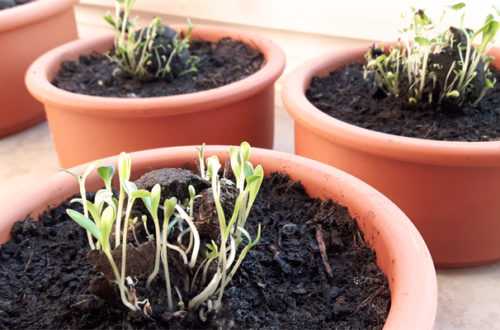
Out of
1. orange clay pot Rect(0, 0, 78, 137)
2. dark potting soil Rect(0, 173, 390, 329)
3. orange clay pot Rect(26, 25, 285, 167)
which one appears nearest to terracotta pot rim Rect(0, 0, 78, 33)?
orange clay pot Rect(0, 0, 78, 137)

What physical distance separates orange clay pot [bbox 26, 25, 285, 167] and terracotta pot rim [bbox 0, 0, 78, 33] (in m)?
0.44

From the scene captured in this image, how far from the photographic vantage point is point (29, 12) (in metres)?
2.13

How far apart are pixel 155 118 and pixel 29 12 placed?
965 mm

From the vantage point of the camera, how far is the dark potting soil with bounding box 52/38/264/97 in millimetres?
1783

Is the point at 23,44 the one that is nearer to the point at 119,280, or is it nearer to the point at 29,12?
the point at 29,12

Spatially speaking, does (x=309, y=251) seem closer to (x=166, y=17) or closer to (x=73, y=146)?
(x=73, y=146)

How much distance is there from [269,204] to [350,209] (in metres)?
0.17

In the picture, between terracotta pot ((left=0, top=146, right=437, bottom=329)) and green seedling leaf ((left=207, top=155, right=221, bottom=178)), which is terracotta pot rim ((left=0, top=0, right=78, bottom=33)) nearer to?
terracotta pot ((left=0, top=146, right=437, bottom=329))

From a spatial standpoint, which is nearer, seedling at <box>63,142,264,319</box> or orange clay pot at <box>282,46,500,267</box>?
seedling at <box>63,142,264,319</box>

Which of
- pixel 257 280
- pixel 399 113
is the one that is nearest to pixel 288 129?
pixel 399 113

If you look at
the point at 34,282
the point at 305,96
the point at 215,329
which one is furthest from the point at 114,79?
the point at 215,329

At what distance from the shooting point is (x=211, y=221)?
875 millimetres

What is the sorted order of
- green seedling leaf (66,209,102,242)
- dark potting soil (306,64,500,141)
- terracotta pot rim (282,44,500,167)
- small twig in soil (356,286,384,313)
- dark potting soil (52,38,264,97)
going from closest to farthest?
green seedling leaf (66,209,102,242) < small twig in soil (356,286,384,313) < terracotta pot rim (282,44,500,167) < dark potting soil (306,64,500,141) < dark potting soil (52,38,264,97)

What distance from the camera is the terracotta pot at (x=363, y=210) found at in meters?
0.76
